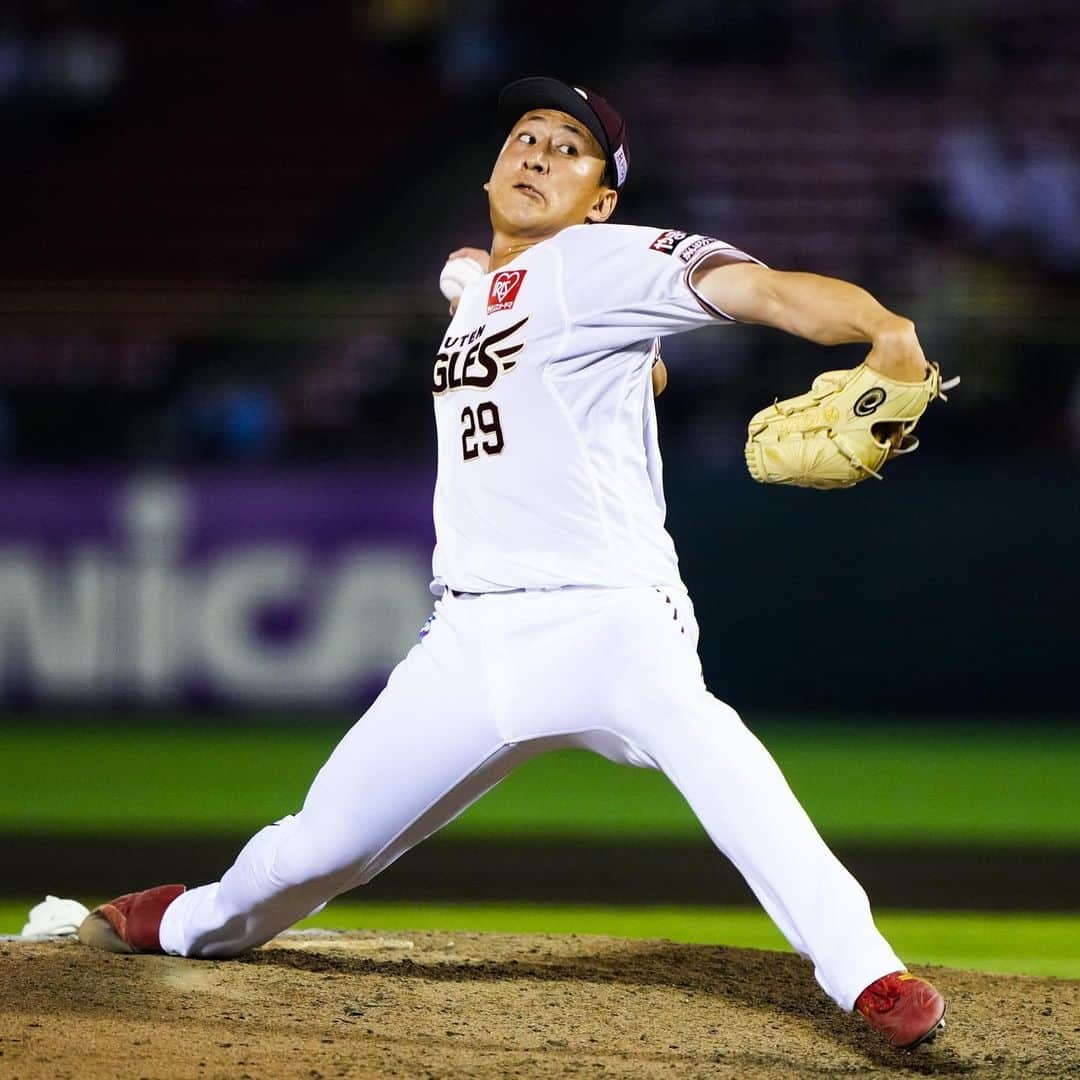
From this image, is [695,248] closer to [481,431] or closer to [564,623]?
[481,431]

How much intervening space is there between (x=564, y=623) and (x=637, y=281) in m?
0.74

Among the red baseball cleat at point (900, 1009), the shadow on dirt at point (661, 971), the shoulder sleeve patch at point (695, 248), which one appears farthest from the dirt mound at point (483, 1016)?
the shoulder sleeve patch at point (695, 248)

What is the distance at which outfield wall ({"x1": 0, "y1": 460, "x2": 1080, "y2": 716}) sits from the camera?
32.3 ft

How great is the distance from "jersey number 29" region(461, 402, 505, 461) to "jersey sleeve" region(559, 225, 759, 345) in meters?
0.28

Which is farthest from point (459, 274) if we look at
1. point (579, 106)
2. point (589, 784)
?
point (589, 784)

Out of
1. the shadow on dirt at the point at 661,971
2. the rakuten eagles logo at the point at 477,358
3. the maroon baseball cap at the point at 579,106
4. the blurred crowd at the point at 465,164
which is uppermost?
the blurred crowd at the point at 465,164

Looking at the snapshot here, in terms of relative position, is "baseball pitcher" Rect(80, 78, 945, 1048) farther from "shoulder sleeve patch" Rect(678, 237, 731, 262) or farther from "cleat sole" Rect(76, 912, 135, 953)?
"cleat sole" Rect(76, 912, 135, 953)

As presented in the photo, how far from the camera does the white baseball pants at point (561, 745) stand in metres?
3.81

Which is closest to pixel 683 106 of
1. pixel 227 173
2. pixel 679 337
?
pixel 227 173

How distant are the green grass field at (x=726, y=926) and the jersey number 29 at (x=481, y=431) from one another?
196 cm

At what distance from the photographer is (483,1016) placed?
14.3ft

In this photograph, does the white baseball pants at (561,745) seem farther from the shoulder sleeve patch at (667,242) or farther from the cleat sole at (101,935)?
the shoulder sleeve patch at (667,242)

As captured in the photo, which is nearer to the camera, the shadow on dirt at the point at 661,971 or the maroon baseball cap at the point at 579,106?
the maroon baseball cap at the point at 579,106

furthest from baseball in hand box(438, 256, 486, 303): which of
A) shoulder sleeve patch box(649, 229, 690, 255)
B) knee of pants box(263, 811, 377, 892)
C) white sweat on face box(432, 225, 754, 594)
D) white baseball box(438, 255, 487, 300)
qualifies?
knee of pants box(263, 811, 377, 892)
